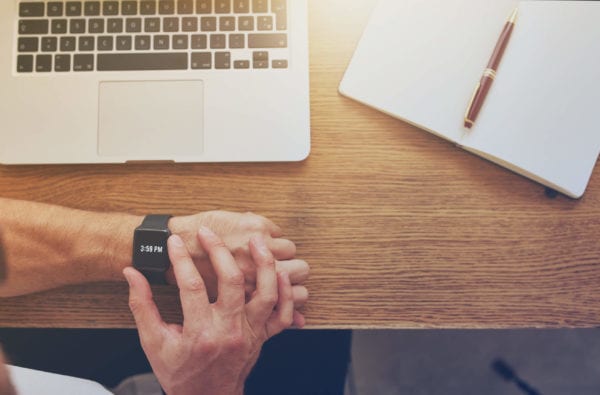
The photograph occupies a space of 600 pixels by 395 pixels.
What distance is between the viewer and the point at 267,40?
737mm

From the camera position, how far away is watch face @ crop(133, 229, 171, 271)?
710 millimetres

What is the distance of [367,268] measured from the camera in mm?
732

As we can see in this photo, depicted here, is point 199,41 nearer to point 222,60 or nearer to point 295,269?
point 222,60

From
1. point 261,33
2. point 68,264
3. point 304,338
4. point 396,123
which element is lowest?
point 304,338

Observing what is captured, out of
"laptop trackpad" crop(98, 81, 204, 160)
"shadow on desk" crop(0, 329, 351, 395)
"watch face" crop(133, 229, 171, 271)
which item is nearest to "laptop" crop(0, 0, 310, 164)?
"laptop trackpad" crop(98, 81, 204, 160)

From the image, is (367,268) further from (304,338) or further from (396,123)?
(304,338)

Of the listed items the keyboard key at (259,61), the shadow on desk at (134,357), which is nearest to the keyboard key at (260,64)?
the keyboard key at (259,61)

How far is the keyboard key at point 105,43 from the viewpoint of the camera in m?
0.74

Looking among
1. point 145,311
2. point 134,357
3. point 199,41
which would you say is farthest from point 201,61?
point 134,357

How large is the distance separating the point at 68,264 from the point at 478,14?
2.16 feet

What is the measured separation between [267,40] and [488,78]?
0.99ft

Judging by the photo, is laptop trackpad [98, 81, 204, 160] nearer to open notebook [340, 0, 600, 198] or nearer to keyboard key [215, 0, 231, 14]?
keyboard key [215, 0, 231, 14]

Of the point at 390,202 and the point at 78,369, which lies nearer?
the point at 390,202

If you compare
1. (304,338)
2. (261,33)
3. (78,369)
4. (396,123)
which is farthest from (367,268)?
(78,369)
